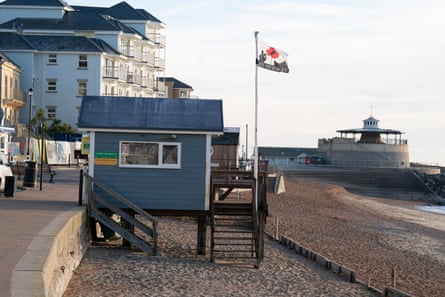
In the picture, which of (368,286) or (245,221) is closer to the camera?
(368,286)

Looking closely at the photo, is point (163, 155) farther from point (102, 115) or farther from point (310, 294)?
point (310, 294)

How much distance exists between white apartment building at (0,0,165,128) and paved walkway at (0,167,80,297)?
39687 mm

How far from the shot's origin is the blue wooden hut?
72.2 ft

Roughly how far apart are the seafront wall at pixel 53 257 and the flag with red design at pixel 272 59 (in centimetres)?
739

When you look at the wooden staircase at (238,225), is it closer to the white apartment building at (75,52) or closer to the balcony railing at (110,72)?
the white apartment building at (75,52)

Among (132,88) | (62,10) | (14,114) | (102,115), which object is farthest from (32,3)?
(102,115)

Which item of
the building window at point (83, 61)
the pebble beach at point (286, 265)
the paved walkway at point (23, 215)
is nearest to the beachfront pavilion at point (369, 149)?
the building window at point (83, 61)

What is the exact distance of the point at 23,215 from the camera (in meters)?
19.8

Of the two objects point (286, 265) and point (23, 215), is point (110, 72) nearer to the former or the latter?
point (286, 265)

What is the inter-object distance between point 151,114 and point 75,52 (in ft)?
166

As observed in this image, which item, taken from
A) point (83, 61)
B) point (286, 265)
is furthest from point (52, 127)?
point (286, 265)

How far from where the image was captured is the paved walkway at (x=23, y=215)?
13508mm

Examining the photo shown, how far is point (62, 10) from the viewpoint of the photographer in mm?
79000

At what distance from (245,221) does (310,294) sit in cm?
496
